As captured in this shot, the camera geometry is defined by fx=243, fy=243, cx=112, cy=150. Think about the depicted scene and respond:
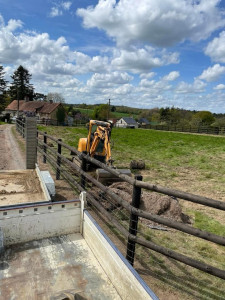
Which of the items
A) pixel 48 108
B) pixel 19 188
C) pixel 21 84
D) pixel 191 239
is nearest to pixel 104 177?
pixel 19 188

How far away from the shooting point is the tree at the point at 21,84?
6275cm

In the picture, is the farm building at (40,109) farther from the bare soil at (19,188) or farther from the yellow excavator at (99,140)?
the bare soil at (19,188)

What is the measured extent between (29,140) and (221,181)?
7.21 metres

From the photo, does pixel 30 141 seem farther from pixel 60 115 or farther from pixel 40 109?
pixel 40 109

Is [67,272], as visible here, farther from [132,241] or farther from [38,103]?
[38,103]

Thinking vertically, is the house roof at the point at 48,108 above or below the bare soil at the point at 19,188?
above

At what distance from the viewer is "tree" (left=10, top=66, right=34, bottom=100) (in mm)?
62750

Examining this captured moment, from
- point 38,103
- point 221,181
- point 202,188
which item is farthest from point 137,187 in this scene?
point 38,103

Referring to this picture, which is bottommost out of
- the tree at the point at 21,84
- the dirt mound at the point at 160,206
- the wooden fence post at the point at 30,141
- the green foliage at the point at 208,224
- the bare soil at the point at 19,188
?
the green foliage at the point at 208,224

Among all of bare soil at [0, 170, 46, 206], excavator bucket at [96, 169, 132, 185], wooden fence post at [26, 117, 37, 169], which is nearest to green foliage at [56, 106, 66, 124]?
wooden fence post at [26, 117, 37, 169]

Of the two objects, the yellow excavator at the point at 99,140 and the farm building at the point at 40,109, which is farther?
the farm building at the point at 40,109

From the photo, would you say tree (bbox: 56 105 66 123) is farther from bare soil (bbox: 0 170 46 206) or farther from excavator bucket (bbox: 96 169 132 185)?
bare soil (bbox: 0 170 46 206)

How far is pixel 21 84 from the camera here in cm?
6400

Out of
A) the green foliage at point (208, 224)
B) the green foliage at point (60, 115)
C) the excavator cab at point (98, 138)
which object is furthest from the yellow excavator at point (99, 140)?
the green foliage at point (60, 115)
